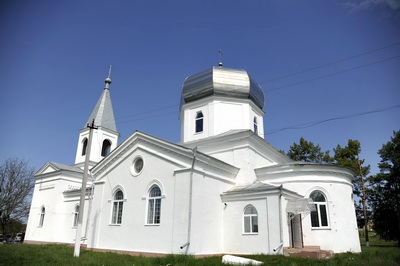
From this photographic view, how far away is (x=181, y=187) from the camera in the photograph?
45.6 ft

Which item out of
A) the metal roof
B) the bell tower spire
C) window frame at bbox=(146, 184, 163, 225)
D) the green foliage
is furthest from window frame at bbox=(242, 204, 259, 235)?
the green foliage

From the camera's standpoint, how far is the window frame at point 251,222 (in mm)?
13869

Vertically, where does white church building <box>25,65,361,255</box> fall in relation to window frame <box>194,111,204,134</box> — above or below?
below

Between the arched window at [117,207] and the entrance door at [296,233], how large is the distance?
9.51 m

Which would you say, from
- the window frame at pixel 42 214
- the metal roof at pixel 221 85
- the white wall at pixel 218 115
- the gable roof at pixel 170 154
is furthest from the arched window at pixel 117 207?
the window frame at pixel 42 214

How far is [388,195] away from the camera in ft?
101

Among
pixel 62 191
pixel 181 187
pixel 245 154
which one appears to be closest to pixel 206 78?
pixel 245 154

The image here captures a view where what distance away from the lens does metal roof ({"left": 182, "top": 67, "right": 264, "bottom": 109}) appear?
2012 cm

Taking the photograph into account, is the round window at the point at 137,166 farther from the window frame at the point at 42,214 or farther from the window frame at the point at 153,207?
the window frame at the point at 42,214

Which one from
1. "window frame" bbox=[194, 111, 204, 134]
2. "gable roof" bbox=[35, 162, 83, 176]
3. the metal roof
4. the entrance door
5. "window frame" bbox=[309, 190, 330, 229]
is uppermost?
the metal roof

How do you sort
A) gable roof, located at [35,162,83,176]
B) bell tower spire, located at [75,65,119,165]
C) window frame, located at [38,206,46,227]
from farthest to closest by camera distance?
bell tower spire, located at [75,65,119,165]
gable roof, located at [35,162,83,176]
window frame, located at [38,206,46,227]

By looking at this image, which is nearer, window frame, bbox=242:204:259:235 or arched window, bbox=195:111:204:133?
window frame, bbox=242:204:259:235

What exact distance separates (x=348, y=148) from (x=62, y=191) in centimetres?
3079

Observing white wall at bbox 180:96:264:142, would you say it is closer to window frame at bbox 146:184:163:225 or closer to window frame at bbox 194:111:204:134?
window frame at bbox 194:111:204:134
